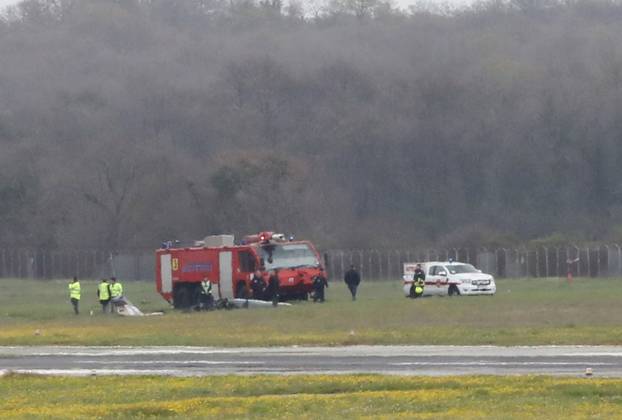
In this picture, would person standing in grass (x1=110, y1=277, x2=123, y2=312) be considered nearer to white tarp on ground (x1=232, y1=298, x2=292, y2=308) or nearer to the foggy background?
white tarp on ground (x1=232, y1=298, x2=292, y2=308)

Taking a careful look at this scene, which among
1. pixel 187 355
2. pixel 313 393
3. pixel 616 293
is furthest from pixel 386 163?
pixel 313 393

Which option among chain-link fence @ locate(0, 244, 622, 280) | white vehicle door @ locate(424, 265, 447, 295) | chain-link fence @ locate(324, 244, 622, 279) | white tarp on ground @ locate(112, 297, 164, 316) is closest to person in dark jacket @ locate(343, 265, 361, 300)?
white vehicle door @ locate(424, 265, 447, 295)

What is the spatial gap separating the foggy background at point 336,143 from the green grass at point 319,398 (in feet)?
220

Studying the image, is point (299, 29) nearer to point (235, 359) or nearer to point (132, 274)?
point (132, 274)

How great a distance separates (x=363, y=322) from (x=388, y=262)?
37.8m

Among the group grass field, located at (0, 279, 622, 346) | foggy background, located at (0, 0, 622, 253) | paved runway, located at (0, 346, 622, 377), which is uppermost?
foggy background, located at (0, 0, 622, 253)

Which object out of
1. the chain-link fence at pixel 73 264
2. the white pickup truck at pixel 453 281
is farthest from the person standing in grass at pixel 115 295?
the chain-link fence at pixel 73 264

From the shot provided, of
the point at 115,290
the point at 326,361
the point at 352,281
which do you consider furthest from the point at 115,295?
the point at 326,361

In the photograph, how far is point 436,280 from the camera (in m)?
56.1

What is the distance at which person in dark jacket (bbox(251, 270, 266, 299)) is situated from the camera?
51469 mm

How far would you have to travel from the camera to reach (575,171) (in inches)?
4171

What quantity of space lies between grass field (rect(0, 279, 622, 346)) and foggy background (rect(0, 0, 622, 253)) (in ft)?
131

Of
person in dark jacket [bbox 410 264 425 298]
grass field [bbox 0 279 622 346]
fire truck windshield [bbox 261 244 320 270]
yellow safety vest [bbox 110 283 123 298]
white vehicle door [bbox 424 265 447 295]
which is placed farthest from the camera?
white vehicle door [bbox 424 265 447 295]

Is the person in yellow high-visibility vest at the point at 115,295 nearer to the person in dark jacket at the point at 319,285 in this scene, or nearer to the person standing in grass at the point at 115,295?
the person standing in grass at the point at 115,295
